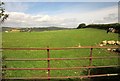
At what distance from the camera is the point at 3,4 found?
28.2 ft

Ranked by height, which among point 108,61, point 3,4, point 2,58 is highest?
point 3,4

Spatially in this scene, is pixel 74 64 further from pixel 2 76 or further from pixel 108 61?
pixel 2 76

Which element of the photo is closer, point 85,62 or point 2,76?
point 2,76

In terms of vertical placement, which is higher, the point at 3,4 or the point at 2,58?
the point at 3,4

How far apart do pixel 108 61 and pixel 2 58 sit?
31.7ft

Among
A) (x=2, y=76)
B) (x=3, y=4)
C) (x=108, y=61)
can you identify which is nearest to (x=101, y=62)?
(x=108, y=61)

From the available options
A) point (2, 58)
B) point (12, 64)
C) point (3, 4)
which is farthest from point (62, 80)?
point (12, 64)

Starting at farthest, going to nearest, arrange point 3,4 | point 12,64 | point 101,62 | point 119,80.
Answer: point 101,62 → point 12,64 → point 119,80 → point 3,4

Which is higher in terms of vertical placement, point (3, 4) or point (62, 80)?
point (3, 4)

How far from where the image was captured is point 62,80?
11172mm

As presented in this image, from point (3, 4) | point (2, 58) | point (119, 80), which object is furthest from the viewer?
point (119, 80)

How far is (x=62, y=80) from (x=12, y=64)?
5.61 m

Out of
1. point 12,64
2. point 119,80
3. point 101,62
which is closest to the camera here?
point 119,80

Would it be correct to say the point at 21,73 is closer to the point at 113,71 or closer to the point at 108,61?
the point at 113,71
